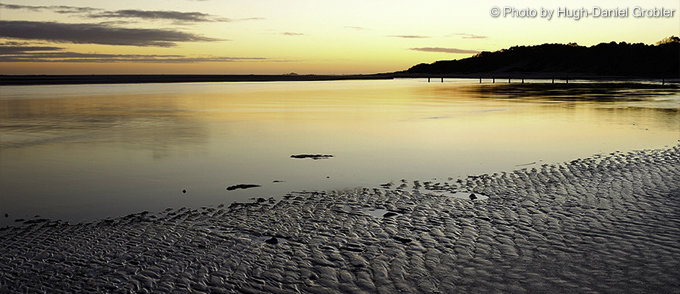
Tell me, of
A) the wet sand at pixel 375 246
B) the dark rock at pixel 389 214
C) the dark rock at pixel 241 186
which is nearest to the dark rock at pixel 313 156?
the dark rock at pixel 241 186

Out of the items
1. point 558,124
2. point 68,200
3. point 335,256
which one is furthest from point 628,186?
point 558,124

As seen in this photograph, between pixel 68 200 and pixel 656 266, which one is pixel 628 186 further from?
pixel 68 200

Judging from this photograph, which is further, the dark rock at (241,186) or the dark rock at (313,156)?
the dark rock at (313,156)

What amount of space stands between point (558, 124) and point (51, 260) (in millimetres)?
27155

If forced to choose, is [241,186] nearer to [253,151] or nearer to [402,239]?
[402,239]

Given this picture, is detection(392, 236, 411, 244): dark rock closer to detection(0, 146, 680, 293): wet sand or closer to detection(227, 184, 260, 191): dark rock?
detection(0, 146, 680, 293): wet sand

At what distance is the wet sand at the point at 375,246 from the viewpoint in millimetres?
7535

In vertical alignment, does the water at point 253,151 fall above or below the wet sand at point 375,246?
above

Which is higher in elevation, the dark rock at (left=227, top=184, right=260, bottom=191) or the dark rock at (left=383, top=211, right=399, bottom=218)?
the dark rock at (left=227, top=184, right=260, bottom=191)

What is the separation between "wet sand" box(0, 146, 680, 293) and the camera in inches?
297

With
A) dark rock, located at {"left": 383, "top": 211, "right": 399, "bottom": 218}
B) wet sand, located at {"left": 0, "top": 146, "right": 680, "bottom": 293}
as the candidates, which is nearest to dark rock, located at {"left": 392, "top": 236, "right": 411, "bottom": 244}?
wet sand, located at {"left": 0, "top": 146, "right": 680, "bottom": 293}

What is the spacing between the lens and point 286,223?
34.3 feet

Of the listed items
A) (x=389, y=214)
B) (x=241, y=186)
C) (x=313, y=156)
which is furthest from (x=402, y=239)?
(x=313, y=156)

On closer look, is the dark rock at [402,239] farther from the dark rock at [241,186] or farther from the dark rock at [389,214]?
the dark rock at [241,186]
